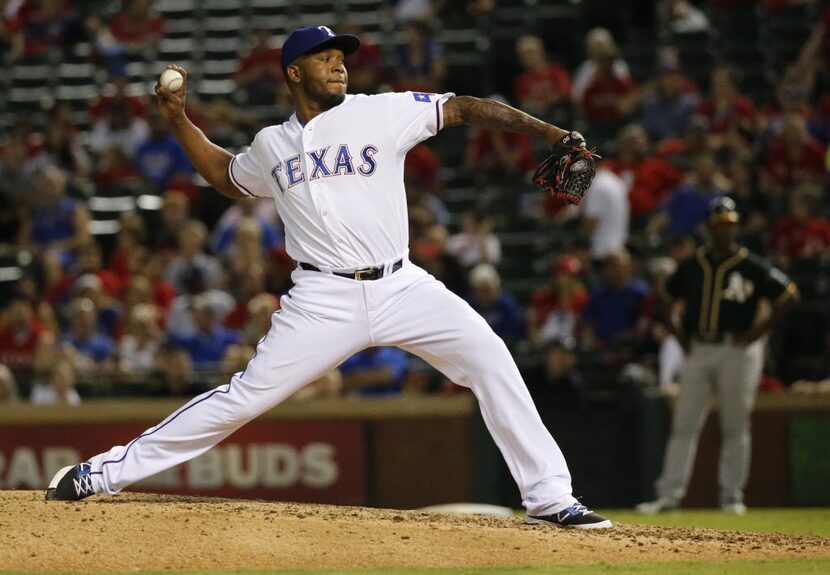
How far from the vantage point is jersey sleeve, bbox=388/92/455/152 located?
19.7 ft

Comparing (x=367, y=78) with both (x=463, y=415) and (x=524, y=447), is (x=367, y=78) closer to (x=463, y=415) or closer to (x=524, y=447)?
(x=463, y=415)

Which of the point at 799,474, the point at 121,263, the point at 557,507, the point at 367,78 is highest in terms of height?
the point at 367,78

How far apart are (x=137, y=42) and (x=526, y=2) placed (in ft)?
14.2

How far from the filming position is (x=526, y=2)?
15.3 m

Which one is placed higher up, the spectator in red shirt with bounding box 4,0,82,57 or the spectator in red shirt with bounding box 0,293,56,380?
the spectator in red shirt with bounding box 4,0,82,57

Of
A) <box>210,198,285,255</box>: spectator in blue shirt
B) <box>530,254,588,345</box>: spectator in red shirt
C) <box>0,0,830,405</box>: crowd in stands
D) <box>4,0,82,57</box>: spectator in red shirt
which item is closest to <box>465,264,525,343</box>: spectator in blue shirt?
<box>0,0,830,405</box>: crowd in stands

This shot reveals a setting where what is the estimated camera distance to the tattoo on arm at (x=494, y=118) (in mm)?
5914

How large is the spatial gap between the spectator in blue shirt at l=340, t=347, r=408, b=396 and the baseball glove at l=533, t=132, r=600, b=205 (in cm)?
496

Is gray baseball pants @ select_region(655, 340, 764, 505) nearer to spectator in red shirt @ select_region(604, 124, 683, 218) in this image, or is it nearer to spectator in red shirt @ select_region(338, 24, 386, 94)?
spectator in red shirt @ select_region(604, 124, 683, 218)

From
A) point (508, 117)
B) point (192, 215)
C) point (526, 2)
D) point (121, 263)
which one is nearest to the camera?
point (508, 117)

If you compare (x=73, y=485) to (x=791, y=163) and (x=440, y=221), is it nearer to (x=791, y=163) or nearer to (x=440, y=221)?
(x=440, y=221)

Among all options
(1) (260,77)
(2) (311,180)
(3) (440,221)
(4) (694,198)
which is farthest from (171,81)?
(1) (260,77)

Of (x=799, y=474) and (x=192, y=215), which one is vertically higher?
(x=192, y=215)

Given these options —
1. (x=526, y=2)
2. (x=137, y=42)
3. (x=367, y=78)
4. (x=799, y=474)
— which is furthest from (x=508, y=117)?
(x=137, y=42)
